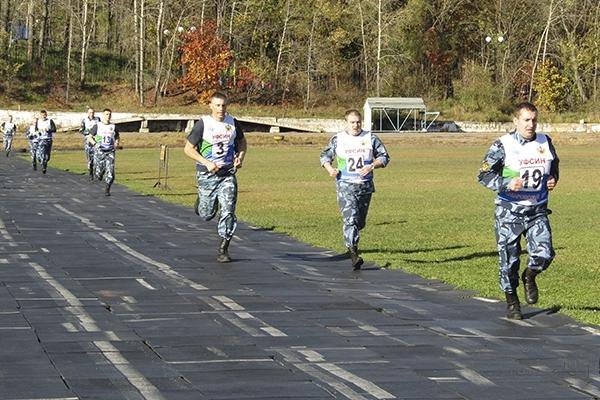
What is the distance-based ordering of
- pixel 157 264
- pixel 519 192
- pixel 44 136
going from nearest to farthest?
1. pixel 519 192
2. pixel 157 264
3. pixel 44 136

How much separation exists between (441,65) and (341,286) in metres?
93.2

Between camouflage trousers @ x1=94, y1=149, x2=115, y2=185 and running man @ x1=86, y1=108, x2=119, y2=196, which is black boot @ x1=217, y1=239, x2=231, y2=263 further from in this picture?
running man @ x1=86, y1=108, x2=119, y2=196

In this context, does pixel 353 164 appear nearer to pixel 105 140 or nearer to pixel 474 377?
pixel 474 377

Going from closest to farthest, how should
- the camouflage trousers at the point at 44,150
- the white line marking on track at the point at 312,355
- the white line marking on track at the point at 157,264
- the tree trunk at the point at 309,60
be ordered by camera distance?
the white line marking on track at the point at 312,355 < the white line marking on track at the point at 157,264 < the camouflage trousers at the point at 44,150 < the tree trunk at the point at 309,60

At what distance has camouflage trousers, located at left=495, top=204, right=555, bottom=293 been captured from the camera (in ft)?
40.8

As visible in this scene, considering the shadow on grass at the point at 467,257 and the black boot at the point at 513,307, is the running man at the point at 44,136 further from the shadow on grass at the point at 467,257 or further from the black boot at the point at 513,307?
the black boot at the point at 513,307

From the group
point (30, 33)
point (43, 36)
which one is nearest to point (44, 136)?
point (30, 33)

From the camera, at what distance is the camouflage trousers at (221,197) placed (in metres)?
17.0

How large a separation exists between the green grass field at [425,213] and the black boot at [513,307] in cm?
60

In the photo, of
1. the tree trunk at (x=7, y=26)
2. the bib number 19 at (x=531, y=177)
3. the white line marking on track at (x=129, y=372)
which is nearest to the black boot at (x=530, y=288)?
the bib number 19 at (x=531, y=177)

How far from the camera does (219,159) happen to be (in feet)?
55.5

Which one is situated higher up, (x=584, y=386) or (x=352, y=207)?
(x=352, y=207)

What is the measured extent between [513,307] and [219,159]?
5.72m

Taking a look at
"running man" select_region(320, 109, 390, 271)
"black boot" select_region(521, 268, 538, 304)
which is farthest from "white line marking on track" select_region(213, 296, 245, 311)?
"running man" select_region(320, 109, 390, 271)
